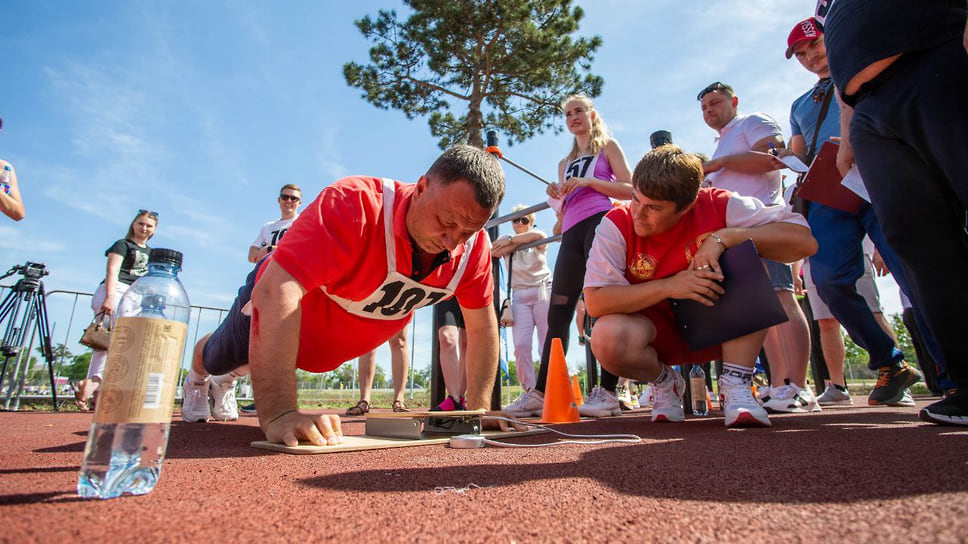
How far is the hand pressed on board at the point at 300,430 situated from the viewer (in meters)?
1.64

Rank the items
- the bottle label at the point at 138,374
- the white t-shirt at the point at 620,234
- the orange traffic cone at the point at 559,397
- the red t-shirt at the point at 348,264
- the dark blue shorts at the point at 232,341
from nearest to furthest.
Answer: the bottle label at the point at 138,374
the red t-shirt at the point at 348,264
the white t-shirt at the point at 620,234
the dark blue shorts at the point at 232,341
the orange traffic cone at the point at 559,397

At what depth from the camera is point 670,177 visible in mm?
2344

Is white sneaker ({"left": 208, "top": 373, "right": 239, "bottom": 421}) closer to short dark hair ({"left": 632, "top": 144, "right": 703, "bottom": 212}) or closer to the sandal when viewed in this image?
the sandal

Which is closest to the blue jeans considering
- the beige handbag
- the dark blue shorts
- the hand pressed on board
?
the hand pressed on board

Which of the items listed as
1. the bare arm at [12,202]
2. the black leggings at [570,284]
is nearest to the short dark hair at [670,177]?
the black leggings at [570,284]

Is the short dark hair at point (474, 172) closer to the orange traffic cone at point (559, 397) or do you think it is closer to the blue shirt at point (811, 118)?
the orange traffic cone at point (559, 397)

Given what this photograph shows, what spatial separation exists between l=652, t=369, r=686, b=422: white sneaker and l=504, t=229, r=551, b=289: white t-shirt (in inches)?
99.7

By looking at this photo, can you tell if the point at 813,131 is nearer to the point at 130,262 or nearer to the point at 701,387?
the point at 701,387

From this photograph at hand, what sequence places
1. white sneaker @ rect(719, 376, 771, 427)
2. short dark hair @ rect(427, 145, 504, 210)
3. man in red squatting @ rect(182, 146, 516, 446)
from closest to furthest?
man in red squatting @ rect(182, 146, 516, 446) → short dark hair @ rect(427, 145, 504, 210) → white sneaker @ rect(719, 376, 771, 427)

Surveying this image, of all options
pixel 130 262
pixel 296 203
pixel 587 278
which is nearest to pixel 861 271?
pixel 587 278

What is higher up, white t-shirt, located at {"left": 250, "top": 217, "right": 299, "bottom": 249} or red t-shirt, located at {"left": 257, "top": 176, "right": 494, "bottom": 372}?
white t-shirt, located at {"left": 250, "top": 217, "right": 299, "bottom": 249}

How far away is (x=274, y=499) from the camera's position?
956 millimetres

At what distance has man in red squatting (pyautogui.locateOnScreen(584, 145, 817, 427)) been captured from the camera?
239cm

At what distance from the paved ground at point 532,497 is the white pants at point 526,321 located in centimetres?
365
